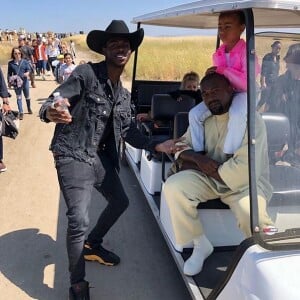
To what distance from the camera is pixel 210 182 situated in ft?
9.60

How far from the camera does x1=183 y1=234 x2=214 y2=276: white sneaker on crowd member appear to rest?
107 inches

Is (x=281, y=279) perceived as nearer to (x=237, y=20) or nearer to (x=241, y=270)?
(x=241, y=270)

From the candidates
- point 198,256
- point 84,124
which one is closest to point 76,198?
point 84,124

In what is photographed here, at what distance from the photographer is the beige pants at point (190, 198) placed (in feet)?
9.12

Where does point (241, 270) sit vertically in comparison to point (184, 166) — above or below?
below

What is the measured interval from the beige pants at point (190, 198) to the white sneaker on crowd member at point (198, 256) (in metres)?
0.05

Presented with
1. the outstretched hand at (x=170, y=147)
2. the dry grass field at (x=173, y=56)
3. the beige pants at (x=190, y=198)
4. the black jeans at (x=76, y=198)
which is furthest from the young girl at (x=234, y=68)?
the dry grass field at (x=173, y=56)

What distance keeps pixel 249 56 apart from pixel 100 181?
1660 mm

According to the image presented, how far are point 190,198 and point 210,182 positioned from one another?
8.2 inches

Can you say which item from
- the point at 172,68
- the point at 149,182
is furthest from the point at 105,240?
the point at 172,68

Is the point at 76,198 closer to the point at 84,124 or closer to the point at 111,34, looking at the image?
the point at 84,124

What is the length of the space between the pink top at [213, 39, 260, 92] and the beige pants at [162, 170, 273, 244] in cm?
66

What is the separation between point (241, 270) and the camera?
208cm

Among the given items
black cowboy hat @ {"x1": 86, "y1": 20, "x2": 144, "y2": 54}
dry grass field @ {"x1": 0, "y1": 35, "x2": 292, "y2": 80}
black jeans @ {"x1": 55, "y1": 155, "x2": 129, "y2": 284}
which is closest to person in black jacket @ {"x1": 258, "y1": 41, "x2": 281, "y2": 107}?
black cowboy hat @ {"x1": 86, "y1": 20, "x2": 144, "y2": 54}
